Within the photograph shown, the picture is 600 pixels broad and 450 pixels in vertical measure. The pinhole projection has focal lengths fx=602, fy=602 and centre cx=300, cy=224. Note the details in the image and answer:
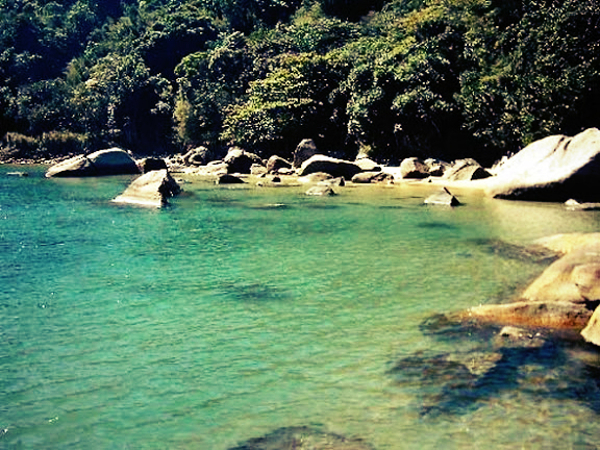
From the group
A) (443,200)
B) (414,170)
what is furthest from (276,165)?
(443,200)

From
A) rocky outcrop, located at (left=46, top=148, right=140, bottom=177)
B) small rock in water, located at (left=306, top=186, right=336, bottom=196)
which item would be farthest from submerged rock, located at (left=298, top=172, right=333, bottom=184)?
rocky outcrop, located at (left=46, top=148, right=140, bottom=177)

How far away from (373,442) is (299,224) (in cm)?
1514

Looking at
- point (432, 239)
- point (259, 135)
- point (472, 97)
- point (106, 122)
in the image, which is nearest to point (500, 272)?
point (432, 239)

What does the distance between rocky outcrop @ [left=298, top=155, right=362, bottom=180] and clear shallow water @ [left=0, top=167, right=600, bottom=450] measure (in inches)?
763

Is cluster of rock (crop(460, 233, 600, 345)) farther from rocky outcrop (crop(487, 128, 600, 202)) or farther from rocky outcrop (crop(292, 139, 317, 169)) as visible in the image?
rocky outcrop (crop(292, 139, 317, 169))

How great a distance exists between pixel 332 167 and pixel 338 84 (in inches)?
512

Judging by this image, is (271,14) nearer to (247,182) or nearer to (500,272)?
(247,182)

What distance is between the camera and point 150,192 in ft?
92.6

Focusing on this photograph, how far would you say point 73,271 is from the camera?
46.2 ft

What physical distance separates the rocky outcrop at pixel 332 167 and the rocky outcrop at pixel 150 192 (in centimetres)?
1167

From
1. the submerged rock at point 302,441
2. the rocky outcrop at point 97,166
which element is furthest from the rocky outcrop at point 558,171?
the rocky outcrop at point 97,166

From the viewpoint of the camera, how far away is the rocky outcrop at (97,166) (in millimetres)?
44969

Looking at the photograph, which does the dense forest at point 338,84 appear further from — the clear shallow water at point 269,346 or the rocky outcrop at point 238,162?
the clear shallow water at point 269,346

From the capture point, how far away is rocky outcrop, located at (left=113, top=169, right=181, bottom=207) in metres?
27.7
